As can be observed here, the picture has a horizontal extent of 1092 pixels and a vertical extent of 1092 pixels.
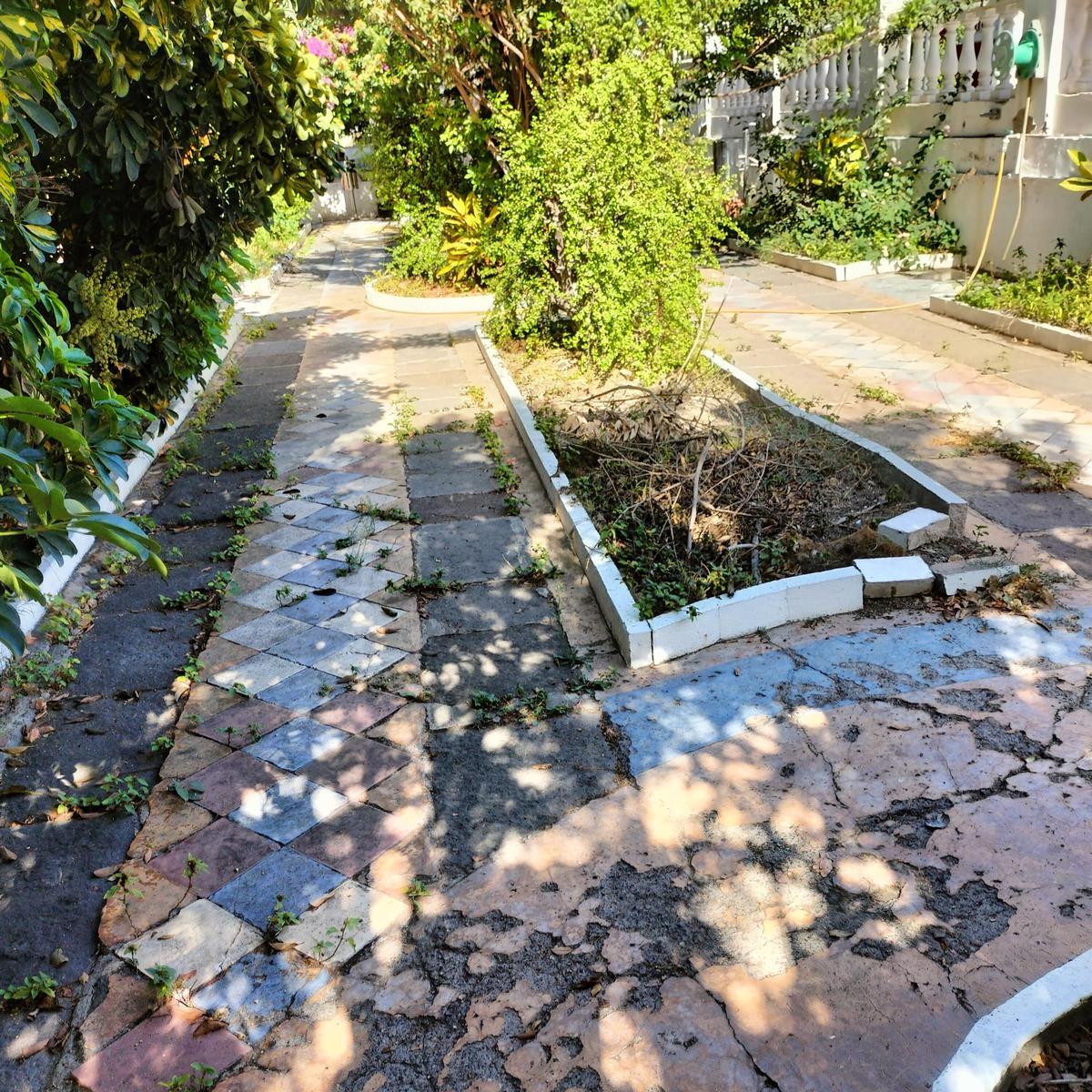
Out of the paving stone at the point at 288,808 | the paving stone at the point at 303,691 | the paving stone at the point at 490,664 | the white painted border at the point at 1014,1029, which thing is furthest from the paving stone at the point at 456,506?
the white painted border at the point at 1014,1029

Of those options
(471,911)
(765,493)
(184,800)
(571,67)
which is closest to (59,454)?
(184,800)

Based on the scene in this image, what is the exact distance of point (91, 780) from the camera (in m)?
4.17

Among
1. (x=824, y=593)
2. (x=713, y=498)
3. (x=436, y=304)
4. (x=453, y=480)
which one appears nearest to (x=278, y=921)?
(x=824, y=593)

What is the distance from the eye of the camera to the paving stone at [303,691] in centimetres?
462

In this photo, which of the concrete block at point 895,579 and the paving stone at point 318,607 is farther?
the paving stone at point 318,607

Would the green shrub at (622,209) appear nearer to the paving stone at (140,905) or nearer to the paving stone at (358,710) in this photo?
the paving stone at (358,710)

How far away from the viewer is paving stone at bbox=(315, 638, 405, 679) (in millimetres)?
4875

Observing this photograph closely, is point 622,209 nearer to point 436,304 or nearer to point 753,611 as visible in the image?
point 753,611

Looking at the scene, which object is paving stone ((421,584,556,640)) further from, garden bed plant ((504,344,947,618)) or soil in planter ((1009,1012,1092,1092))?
soil in planter ((1009,1012,1092,1092))

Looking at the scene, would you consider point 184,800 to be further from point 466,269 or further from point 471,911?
point 466,269

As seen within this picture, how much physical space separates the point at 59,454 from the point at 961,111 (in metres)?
12.5

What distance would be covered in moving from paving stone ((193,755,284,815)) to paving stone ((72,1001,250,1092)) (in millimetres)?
999

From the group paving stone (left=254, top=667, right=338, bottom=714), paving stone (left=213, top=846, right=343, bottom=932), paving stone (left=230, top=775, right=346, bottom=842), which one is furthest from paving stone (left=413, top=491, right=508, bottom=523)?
paving stone (left=213, top=846, right=343, bottom=932)

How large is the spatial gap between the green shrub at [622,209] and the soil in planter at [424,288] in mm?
5307
